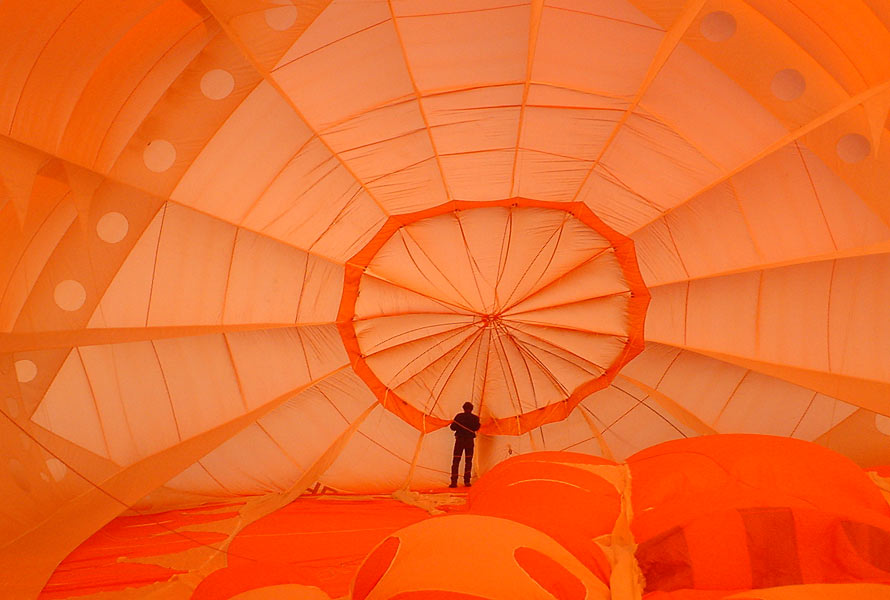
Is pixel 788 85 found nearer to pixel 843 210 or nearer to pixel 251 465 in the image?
pixel 843 210

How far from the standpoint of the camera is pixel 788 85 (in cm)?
379

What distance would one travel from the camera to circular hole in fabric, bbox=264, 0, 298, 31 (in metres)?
3.37

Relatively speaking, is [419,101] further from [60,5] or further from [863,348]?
[863,348]

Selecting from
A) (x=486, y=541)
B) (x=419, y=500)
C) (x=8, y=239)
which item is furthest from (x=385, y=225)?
(x=486, y=541)

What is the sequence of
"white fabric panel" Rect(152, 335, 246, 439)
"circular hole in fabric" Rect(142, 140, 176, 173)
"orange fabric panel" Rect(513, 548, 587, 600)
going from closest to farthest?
"orange fabric panel" Rect(513, 548, 587, 600)
"circular hole in fabric" Rect(142, 140, 176, 173)
"white fabric panel" Rect(152, 335, 246, 439)

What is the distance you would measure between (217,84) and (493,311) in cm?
275

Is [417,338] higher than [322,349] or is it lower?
higher

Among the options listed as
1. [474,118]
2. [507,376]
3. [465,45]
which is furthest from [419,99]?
[507,376]

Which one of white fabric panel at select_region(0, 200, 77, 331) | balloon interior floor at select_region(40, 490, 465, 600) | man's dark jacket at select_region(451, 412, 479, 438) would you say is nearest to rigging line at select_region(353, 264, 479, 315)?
man's dark jacket at select_region(451, 412, 479, 438)

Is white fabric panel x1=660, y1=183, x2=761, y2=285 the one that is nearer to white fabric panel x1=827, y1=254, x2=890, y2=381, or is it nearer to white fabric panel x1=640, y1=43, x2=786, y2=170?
white fabric panel x1=640, y1=43, x2=786, y2=170

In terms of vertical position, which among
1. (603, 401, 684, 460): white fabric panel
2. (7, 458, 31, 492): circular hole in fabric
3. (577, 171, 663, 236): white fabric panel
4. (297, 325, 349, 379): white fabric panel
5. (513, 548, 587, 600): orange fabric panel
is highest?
(577, 171, 663, 236): white fabric panel

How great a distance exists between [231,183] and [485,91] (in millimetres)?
1645

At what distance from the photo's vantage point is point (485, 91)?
14.2 ft

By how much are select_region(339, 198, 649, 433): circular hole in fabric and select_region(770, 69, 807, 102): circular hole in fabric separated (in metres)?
1.68
